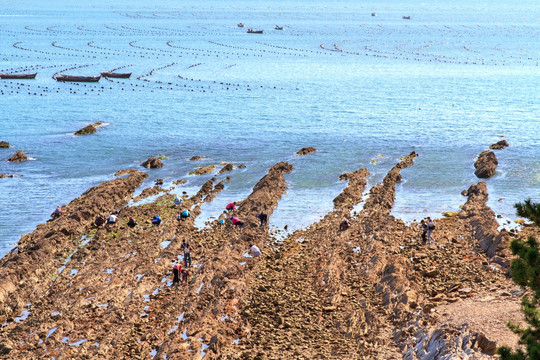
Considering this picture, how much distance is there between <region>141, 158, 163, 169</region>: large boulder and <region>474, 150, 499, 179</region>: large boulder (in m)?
29.3

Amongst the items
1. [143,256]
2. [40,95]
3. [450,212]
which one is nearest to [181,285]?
[143,256]

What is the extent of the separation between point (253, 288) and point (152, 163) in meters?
29.3

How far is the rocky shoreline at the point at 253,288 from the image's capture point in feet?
83.1


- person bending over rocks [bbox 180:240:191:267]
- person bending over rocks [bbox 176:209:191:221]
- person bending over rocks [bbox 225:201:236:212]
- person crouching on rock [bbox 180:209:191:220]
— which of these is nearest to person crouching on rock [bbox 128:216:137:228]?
person bending over rocks [bbox 176:209:191:221]

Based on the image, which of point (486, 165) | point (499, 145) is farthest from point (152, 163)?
point (499, 145)

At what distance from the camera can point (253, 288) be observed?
101 feet

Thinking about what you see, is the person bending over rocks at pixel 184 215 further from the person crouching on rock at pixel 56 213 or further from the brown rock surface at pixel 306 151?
the brown rock surface at pixel 306 151

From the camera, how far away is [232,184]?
5212cm

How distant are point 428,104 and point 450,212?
5549cm

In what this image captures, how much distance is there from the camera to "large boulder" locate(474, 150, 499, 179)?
54469mm

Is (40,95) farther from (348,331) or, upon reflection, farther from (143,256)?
(348,331)

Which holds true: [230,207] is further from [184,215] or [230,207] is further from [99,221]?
[99,221]

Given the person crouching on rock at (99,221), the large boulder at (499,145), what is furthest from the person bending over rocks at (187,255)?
the large boulder at (499,145)

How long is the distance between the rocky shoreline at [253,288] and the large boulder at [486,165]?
10448 mm
